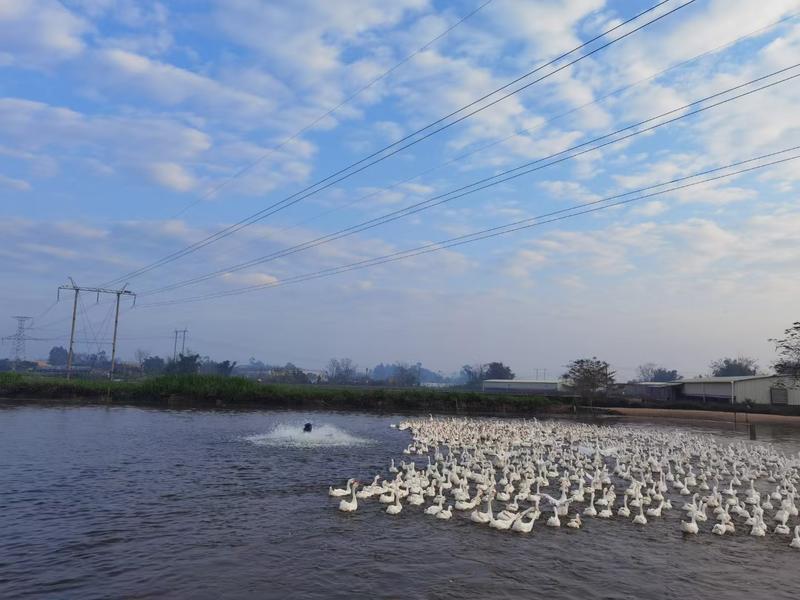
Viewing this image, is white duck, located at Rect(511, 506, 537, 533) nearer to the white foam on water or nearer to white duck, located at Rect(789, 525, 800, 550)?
white duck, located at Rect(789, 525, 800, 550)

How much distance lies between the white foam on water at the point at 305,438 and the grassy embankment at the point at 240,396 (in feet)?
70.4

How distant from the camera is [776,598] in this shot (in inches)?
490

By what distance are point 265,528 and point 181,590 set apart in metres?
4.45

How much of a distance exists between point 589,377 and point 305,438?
48.4 metres

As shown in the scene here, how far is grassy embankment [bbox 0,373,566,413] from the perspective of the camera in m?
58.2

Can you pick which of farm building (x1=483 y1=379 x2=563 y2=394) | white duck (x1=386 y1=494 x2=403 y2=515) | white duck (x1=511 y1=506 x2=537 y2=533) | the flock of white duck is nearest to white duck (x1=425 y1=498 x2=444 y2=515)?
the flock of white duck

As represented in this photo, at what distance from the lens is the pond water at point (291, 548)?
12297 millimetres

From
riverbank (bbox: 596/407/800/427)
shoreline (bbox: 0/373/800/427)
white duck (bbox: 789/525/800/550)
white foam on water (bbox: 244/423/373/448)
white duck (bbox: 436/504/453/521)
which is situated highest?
shoreline (bbox: 0/373/800/427)

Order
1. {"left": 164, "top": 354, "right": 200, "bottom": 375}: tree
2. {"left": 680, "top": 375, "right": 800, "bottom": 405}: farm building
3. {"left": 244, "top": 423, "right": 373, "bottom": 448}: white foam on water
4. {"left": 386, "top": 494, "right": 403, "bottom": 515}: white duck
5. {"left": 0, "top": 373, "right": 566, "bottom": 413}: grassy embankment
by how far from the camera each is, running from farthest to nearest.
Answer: {"left": 164, "top": 354, "right": 200, "bottom": 375}: tree
{"left": 680, "top": 375, "right": 800, "bottom": 405}: farm building
{"left": 0, "top": 373, "right": 566, "bottom": 413}: grassy embankment
{"left": 244, "top": 423, "right": 373, "bottom": 448}: white foam on water
{"left": 386, "top": 494, "right": 403, "bottom": 515}: white duck

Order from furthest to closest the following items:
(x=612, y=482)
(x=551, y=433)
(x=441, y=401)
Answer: (x=441, y=401) → (x=551, y=433) → (x=612, y=482)

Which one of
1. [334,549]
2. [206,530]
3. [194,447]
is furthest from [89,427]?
[334,549]

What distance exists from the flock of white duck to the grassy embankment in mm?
28502

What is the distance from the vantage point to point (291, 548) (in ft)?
47.3

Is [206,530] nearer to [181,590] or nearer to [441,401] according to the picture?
[181,590]
